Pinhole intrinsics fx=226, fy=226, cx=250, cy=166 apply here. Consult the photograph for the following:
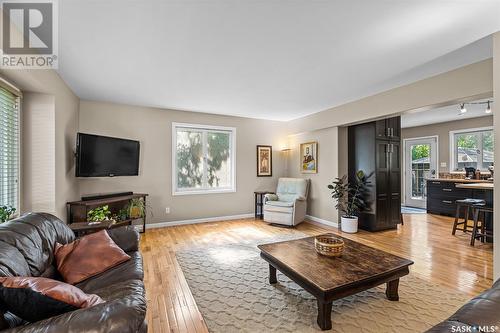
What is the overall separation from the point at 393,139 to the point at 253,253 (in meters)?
3.57

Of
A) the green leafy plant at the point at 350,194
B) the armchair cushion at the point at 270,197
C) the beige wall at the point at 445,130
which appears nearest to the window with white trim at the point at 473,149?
the beige wall at the point at 445,130

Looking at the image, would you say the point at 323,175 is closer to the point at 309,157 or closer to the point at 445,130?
the point at 309,157

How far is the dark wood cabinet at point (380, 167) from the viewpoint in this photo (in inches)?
169

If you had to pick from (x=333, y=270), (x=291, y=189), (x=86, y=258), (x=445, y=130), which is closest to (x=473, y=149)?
(x=445, y=130)

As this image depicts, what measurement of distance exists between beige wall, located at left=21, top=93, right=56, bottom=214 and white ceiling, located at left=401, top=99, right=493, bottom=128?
5923 mm

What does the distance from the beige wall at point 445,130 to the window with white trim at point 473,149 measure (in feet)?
0.43

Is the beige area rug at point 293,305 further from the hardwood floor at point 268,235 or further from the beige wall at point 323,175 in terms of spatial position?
the beige wall at point 323,175

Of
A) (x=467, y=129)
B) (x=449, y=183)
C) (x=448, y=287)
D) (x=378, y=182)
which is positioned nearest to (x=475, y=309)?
(x=448, y=287)

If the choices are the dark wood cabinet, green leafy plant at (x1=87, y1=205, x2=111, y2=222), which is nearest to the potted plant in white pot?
the dark wood cabinet

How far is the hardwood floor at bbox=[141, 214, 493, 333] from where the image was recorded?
1984mm

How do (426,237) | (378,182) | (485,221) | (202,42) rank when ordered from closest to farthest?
1. (202,42)
2. (485,221)
3. (426,237)
4. (378,182)

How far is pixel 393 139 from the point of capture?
4.52 m

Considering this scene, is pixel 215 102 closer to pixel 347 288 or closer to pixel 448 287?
pixel 347 288

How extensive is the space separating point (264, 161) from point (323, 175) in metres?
1.50
